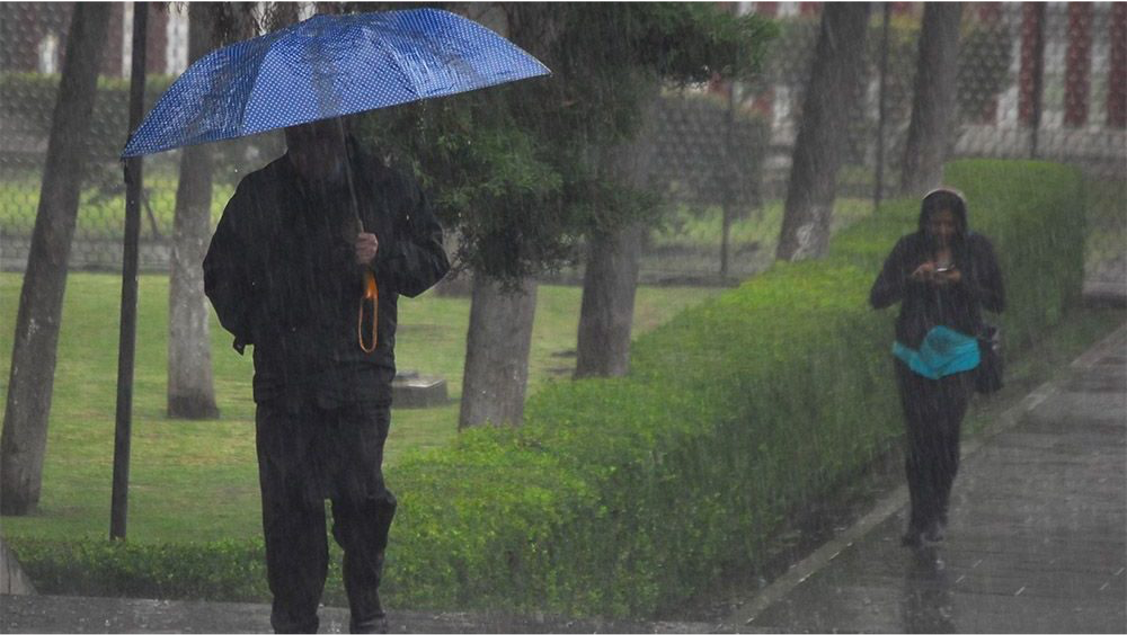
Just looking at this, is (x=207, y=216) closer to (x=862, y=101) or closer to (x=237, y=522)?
(x=237, y=522)

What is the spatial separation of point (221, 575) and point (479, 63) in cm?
229

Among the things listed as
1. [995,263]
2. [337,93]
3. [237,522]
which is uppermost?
[337,93]

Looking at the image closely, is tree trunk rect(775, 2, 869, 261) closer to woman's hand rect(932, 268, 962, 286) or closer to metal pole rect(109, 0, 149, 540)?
woman's hand rect(932, 268, 962, 286)

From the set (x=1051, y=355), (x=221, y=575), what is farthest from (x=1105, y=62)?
(x=221, y=575)

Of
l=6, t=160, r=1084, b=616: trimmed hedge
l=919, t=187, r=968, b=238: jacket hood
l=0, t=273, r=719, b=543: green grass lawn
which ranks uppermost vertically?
l=919, t=187, r=968, b=238: jacket hood

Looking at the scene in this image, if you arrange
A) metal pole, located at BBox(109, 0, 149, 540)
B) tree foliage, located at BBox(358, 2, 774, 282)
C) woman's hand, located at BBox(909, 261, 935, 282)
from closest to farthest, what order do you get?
tree foliage, located at BBox(358, 2, 774, 282) < metal pole, located at BBox(109, 0, 149, 540) < woman's hand, located at BBox(909, 261, 935, 282)

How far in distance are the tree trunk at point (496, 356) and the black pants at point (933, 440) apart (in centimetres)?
175

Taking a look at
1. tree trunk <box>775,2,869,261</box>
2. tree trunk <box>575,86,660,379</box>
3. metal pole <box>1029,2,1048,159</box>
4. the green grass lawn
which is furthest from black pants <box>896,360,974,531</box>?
metal pole <box>1029,2,1048,159</box>

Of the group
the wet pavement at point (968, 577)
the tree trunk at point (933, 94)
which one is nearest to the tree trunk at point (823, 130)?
the tree trunk at point (933, 94)

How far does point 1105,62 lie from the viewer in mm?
19219

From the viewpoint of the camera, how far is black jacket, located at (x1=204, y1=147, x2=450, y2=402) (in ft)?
16.1

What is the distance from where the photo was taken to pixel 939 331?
28.4ft

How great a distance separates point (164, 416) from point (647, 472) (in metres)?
5.71

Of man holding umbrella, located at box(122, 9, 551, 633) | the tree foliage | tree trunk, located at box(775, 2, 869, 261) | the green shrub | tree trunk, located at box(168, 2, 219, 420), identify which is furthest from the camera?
tree trunk, located at box(775, 2, 869, 261)
